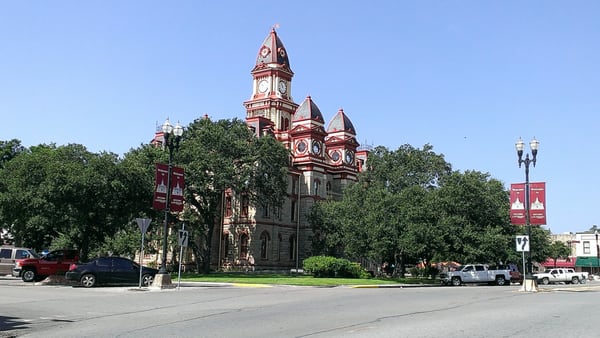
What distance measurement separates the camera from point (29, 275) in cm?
3031

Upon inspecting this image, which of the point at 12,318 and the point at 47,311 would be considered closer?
the point at 12,318

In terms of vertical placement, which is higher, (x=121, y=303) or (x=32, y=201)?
(x=32, y=201)

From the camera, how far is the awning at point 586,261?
88.2 metres

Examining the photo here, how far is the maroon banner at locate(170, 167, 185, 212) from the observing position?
26.5 meters

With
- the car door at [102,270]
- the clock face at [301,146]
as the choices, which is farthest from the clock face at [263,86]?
the car door at [102,270]

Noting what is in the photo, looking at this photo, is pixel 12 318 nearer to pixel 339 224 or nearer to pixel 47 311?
pixel 47 311

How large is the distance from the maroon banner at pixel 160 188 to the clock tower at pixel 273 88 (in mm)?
42388

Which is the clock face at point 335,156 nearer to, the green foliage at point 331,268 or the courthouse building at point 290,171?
the courthouse building at point 290,171

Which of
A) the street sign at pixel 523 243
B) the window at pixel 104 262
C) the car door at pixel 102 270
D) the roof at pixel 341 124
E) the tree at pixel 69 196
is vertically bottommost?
the car door at pixel 102 270

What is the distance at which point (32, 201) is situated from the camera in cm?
3017

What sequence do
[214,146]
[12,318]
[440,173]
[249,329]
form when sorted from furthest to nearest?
[440,173] < [214,146] < [12,318] < [249,329]

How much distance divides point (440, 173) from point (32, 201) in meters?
42.3

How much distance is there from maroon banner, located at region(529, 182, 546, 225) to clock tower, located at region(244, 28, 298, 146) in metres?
42.6

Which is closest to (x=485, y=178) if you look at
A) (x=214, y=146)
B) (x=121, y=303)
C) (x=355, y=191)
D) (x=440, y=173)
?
(x=440, y=173)
